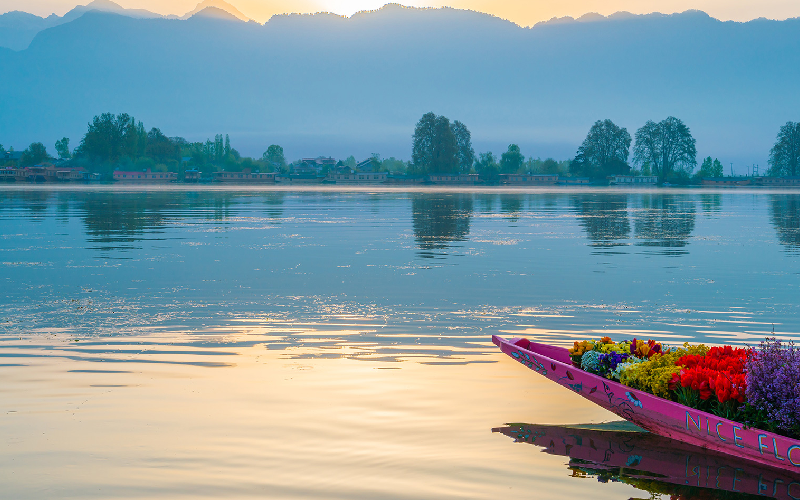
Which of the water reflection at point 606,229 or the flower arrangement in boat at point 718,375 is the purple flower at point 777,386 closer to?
the flower arrangement in boat at point 718,375

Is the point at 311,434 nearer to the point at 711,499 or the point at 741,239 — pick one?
the point at 711,499

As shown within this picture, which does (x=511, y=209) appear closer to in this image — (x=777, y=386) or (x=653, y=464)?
(x=653, y=464)

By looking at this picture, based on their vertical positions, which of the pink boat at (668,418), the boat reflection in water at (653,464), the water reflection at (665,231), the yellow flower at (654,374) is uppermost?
the water reflection at (665,231)

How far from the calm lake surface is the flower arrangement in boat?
2.55ft

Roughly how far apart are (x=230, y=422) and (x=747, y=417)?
7316 millimetres

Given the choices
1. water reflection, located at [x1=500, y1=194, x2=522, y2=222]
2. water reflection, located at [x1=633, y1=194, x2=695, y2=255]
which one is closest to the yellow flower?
water reflection, located at [x1=633, y1=194, x2=695, y2=255]

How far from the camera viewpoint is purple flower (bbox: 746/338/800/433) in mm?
9438

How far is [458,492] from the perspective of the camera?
9.45 meters

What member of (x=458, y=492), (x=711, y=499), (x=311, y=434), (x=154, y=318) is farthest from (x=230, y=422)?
(x=154, y=318)

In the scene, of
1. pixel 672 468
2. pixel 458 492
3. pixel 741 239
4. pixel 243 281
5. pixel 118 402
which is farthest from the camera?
pixel 741 239

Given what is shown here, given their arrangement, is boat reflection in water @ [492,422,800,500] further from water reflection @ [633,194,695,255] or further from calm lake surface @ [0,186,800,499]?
water reflection @ [633,194,695,255]

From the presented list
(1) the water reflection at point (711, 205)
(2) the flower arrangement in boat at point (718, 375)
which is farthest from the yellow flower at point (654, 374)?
(1) the water reflection at point (711, 205)

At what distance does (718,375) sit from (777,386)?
0.94m

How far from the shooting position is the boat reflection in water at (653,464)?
31.8ft
